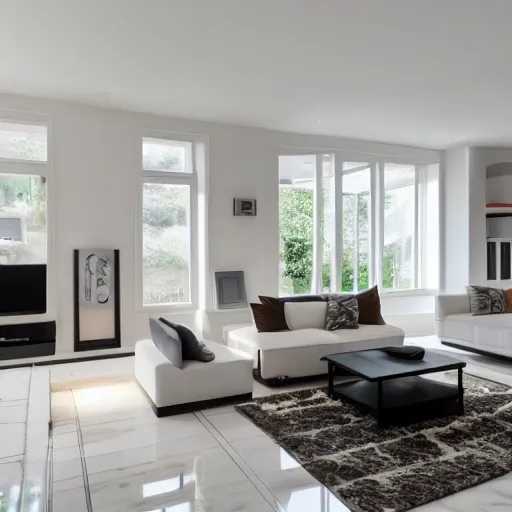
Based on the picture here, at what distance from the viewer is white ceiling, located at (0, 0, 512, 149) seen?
10.1 feet

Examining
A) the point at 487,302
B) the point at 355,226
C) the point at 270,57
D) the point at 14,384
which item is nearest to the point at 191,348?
the point at 14,384

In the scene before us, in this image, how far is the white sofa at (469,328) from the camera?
5.04 meters

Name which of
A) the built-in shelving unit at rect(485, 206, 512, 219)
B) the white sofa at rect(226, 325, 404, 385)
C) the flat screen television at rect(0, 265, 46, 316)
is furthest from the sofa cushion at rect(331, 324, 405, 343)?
the built-in shelving unit at rect(485, 206, 512, 219)

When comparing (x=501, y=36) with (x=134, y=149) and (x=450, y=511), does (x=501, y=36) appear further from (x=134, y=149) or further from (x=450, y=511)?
(x=134, y=149)

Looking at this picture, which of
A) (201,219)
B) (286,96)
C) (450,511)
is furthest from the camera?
(201,219)

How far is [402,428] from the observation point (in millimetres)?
3320

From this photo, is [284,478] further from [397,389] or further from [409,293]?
[409,293]

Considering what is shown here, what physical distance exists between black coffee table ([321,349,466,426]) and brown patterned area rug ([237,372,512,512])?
0.11 metres

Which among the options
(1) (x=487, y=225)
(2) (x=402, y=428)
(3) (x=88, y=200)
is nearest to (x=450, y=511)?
(2) (x=402, y=428)

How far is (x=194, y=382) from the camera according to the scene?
146 inches

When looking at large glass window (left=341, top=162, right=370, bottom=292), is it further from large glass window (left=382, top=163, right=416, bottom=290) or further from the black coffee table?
the black coffee table

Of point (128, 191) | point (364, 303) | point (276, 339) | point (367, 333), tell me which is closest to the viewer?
point (276, 339)

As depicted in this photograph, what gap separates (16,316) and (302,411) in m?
3.31

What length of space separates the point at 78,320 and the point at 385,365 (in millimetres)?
3451
